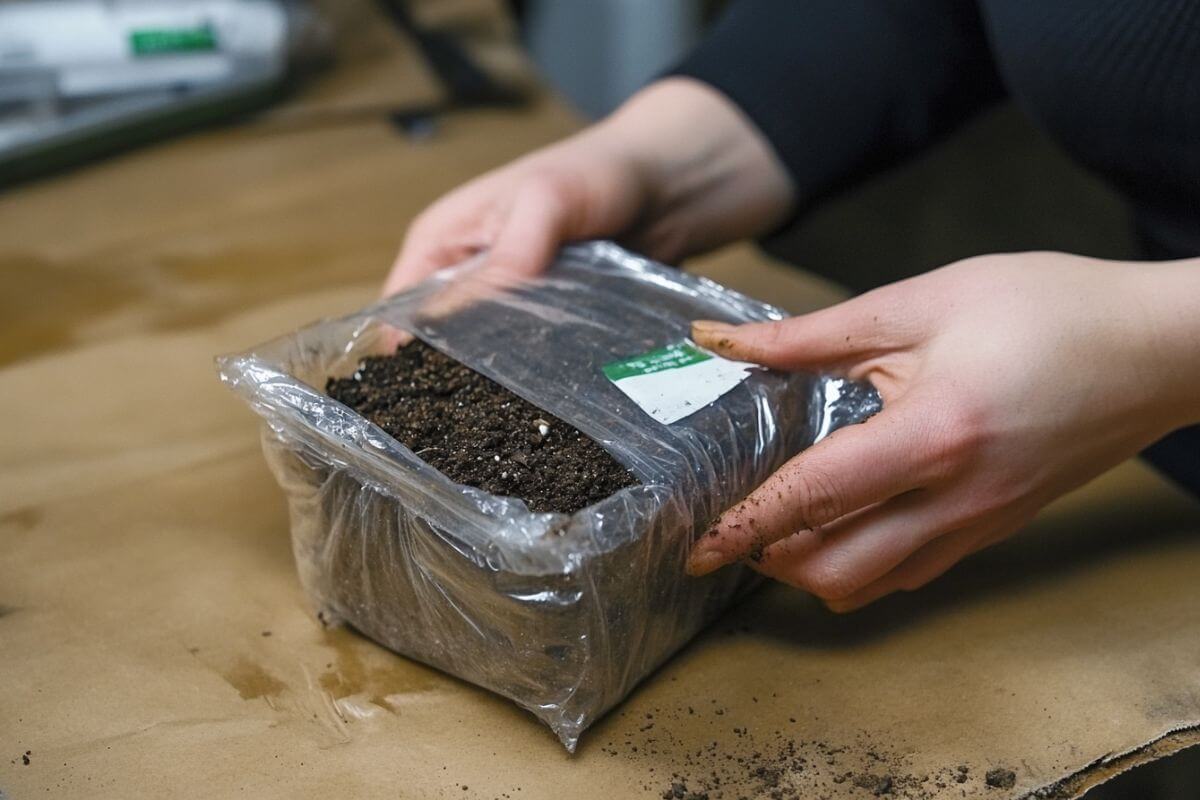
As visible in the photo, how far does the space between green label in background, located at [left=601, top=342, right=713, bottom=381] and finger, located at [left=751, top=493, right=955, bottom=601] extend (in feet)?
0.38

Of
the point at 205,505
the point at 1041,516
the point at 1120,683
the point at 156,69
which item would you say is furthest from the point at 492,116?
the point at 1120,683

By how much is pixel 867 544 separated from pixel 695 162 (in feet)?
1.28

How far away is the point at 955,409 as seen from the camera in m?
0.59

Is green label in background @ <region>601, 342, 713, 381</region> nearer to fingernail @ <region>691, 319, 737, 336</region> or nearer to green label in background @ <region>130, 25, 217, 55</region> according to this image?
fingernail @ <region>691, 319, 737, 336</region>

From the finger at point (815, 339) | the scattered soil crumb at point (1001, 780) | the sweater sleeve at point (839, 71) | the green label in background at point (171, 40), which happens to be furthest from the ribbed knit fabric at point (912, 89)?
the green label in background at point (171, 40)

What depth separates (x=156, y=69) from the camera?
50.1 inches

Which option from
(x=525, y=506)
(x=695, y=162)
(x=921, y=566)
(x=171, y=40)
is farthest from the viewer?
(x=171, y=40)

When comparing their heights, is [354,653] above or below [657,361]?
below

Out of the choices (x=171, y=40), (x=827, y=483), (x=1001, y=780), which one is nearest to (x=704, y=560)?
(x=827, y=483)

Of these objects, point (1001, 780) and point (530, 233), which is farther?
point (530, 233)

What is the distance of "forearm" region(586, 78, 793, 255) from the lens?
0.89 meters

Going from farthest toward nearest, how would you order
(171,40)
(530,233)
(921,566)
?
(171,40)
(530,233)
(921,566)

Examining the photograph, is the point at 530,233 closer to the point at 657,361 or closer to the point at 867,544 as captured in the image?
the point at 657,361

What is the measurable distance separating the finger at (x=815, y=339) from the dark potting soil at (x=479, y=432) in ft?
0.37
